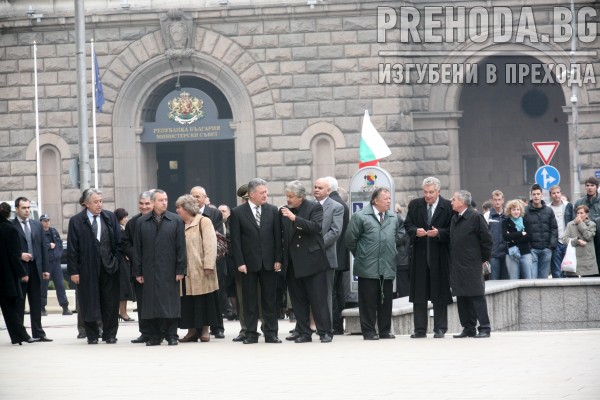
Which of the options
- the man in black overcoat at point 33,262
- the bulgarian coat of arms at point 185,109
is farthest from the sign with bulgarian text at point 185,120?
the man in black overcoat at point 33,262

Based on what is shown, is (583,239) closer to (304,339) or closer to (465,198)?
(465,198)

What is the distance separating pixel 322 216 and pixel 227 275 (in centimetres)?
298

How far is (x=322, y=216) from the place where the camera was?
17.5m

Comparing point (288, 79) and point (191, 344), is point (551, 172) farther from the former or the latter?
point (191, 344)

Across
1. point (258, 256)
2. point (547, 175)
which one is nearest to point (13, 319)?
point (258, 256)

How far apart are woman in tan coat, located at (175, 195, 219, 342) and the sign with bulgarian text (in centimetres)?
1569

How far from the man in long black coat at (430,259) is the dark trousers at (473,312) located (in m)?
0.18

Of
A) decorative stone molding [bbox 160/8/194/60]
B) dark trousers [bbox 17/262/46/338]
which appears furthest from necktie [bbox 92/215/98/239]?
decorative stone molding [bbox 160/8/194/60]

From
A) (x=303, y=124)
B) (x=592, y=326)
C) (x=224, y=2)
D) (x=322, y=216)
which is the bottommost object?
(x=592, y=326)

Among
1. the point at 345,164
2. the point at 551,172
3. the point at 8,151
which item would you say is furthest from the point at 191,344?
the point at 8,151

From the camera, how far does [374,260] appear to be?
1739 centimetres

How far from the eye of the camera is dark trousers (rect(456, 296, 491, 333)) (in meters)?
17.2

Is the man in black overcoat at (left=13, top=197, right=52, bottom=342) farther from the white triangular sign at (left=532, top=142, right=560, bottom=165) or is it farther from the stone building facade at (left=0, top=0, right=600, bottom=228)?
the white triangular sign at (left=532, top=142, right=560, bottom=165)

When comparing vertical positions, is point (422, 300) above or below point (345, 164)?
below
